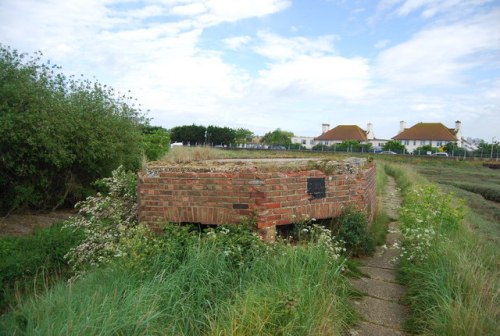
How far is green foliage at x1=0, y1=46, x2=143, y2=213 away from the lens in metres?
10.2

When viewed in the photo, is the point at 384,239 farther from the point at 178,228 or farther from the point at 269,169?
the point at 178,228

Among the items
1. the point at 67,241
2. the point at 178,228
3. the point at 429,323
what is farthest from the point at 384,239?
the point at 67,241

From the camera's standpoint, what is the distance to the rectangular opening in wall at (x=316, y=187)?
5488 mm

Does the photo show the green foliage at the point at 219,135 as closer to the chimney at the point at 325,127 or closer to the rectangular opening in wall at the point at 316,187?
the chimney at the point at 325,127

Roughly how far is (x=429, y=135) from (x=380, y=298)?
2704 inches

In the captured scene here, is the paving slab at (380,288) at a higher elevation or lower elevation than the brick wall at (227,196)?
lower

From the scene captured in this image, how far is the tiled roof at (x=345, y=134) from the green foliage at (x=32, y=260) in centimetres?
6803

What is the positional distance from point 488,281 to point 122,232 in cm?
435

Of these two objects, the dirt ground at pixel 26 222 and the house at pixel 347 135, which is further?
the house at pixel 347 135

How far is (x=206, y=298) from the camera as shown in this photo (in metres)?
3.54

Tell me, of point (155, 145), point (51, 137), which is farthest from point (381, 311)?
point (155, 145)

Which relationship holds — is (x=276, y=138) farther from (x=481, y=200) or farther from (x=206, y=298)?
(x=206, y=298)

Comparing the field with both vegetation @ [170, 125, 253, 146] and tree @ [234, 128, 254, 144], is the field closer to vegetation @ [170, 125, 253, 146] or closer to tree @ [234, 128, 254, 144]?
vegetation @ [170, 125, 253, 146]

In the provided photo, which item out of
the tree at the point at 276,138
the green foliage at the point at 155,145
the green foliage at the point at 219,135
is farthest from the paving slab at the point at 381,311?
the tree at the point at 276,138
